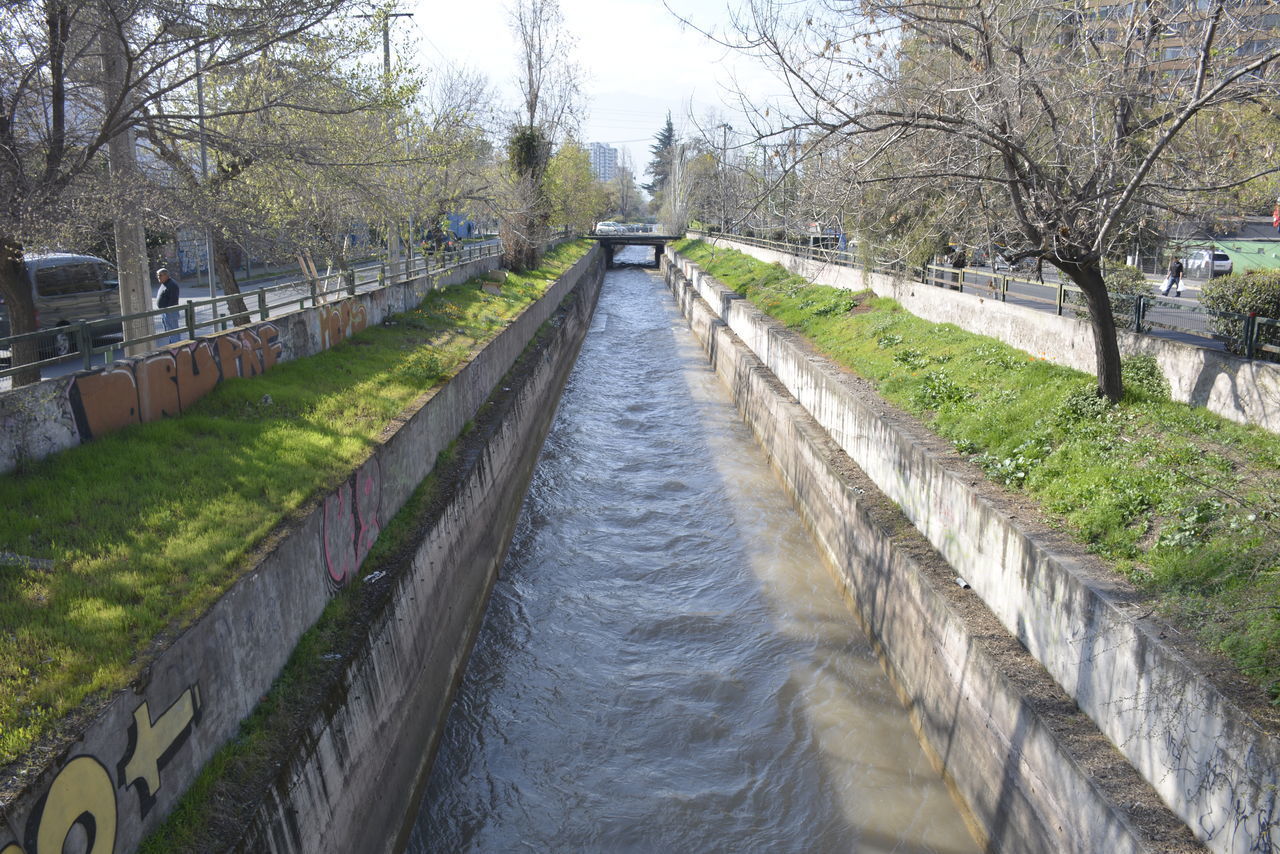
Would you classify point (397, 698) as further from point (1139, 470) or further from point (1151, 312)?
point (1151, 312)

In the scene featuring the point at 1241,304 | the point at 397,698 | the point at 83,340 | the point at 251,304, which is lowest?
the point at 397,698

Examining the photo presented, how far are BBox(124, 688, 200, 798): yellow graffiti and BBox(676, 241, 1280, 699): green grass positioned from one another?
20.6 feet

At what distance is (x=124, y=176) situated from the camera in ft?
32.4

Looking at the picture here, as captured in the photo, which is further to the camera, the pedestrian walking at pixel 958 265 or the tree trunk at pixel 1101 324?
the pedestrian walking at pixel 958 265

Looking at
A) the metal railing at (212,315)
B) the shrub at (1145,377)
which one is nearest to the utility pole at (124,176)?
the metal railing at (212,315)

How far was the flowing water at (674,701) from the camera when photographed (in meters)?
7.52

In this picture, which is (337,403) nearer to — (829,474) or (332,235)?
(829,474)

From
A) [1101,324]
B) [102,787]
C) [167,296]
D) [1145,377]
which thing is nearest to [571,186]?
[167,296]

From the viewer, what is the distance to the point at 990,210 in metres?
9.77

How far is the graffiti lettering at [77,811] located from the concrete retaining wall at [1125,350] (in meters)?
6.93

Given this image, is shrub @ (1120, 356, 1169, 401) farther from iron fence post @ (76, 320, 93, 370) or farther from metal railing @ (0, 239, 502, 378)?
iron fence post @ (76, 320, 93, 370)

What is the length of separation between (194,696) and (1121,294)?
12.8 meters

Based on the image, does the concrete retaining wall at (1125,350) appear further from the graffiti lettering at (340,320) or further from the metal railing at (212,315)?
the graffiti lettering at (340,320)

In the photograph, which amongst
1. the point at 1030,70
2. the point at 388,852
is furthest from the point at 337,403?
the point at 1030,70
